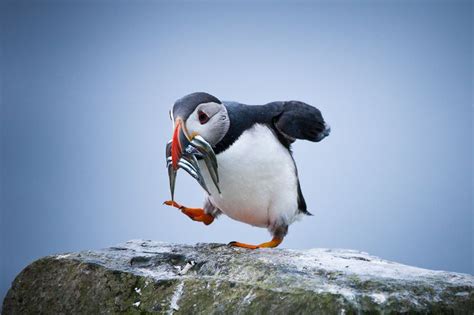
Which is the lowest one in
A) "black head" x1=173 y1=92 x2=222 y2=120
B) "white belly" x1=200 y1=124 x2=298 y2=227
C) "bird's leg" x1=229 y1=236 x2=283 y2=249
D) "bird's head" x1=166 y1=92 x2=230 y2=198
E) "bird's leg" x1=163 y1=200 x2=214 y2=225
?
"bird's leg" x1=229 y1=236 x2=283 y2=249

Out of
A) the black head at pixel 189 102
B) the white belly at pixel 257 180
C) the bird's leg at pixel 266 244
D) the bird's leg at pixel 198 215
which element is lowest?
the bird's leg at pixel 266 244

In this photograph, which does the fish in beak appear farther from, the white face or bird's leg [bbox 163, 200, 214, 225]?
bird's leg [bbox 163, 200, 214, 225]

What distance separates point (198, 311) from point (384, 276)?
2.98ft

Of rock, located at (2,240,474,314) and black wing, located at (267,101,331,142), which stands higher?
black wing, located at (267,101,331,142)

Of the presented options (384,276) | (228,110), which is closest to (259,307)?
(384,276)

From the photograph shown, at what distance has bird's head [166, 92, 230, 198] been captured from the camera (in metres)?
3.56

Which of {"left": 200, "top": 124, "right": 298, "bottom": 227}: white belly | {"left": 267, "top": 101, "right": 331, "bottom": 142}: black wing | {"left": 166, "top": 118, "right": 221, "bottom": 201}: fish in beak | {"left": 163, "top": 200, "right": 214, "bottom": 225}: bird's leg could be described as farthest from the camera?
{"left": 163, "top": 200, "right": 214, "bottom": 225}: bird's leg

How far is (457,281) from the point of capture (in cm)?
331

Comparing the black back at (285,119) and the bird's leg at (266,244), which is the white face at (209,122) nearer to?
the black back at (285,119)

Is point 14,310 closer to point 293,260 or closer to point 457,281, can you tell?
point 293,260

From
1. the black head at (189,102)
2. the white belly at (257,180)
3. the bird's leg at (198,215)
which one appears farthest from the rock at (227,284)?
the black head at (189,102)

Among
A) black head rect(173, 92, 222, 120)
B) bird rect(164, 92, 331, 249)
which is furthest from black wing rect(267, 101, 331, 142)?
black head rect(173, 92, 222, 120)

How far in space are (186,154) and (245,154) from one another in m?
0.40

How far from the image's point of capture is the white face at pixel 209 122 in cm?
364
